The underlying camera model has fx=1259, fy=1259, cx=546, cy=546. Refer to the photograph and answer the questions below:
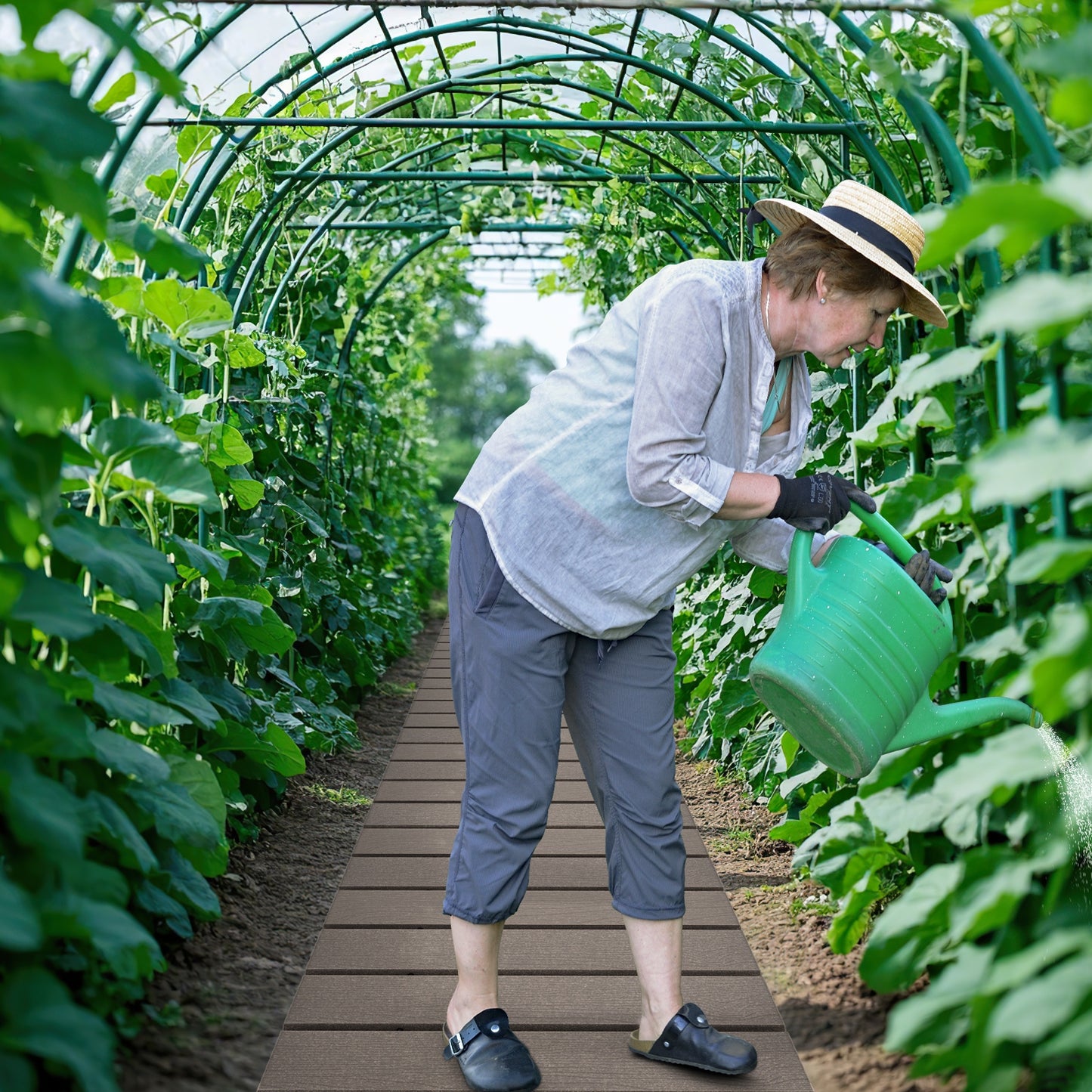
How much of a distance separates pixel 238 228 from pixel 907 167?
2.49 meters

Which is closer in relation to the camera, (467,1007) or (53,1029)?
(53,1029)

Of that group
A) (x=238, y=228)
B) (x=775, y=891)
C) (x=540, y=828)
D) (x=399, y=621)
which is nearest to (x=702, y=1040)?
(x=540, y=828)

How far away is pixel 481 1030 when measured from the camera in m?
2.19

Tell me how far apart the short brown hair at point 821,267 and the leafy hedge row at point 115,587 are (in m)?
0.97

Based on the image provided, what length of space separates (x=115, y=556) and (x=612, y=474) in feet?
2.71

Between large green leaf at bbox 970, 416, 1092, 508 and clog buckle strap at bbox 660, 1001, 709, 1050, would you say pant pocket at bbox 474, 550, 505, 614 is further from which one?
large green leaf at bbox 970, 416, 1092, 508

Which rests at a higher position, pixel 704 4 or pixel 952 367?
pixel 704 4

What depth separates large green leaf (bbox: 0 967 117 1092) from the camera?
55.1 inches

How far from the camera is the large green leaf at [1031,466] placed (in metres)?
1.21

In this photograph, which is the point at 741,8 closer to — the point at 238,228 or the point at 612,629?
the point at 612,629

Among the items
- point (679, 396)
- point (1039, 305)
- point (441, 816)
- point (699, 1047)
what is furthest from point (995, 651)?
point (441, 816)

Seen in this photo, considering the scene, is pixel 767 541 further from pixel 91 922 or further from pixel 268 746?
pixel 91 922

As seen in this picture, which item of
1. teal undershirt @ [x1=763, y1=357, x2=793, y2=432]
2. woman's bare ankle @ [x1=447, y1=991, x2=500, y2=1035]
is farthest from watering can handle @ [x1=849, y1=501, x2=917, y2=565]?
woman's bare ankle @ [x1=447, y1=991, x2=500, y2=1035]

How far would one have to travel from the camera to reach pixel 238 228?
14.7 ft
